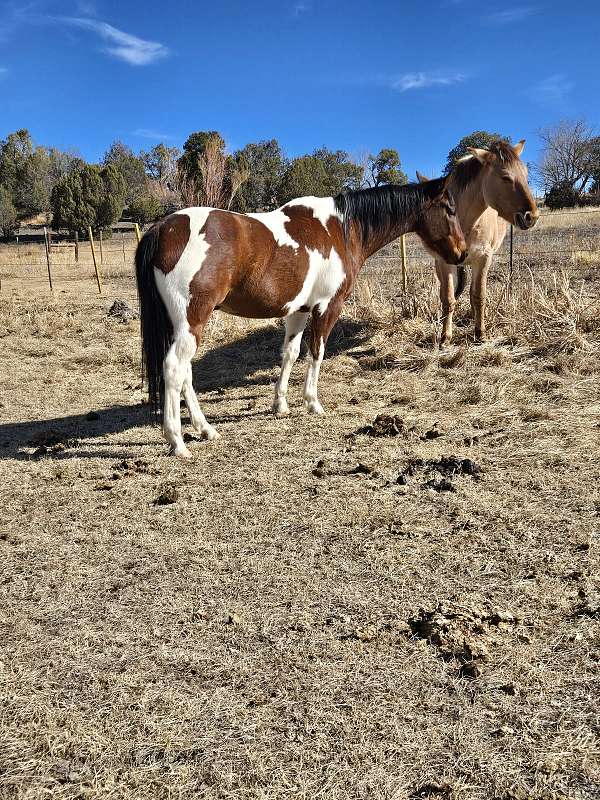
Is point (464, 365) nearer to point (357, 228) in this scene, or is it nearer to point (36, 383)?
point (357, 228)

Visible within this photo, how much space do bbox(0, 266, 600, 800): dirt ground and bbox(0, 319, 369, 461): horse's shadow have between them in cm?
6

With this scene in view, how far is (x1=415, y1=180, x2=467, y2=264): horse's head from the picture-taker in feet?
18.1

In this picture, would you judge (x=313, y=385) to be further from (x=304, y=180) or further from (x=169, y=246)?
(x=304, y=180)

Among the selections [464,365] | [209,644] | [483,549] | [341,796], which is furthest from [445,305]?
[341,796]

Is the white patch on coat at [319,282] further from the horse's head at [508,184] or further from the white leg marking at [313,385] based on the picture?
the horse's head at [508,184]

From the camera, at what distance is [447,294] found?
695 centimetres

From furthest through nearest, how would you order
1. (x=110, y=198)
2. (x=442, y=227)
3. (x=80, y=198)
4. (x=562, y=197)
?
(x=110, y=198) → (x=80, y=198) → (x=562, y=197) → (x=442, y=227)

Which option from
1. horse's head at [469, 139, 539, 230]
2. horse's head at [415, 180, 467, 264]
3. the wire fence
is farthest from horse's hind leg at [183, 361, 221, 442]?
the wire fence

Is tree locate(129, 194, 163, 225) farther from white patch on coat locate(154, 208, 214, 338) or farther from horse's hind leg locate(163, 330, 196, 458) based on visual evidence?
horse's hind leg locate(163, 330, 196, 458)

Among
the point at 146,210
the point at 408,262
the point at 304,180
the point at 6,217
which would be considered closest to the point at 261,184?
the point at 304,180

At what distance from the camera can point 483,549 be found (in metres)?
2.84

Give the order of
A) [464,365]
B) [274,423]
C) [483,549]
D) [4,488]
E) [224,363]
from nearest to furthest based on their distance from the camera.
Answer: [483,549], [4,488], [274,423], [464,365], [224,363]

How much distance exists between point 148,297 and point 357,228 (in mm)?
2163

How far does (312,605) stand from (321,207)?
3.72 meters
